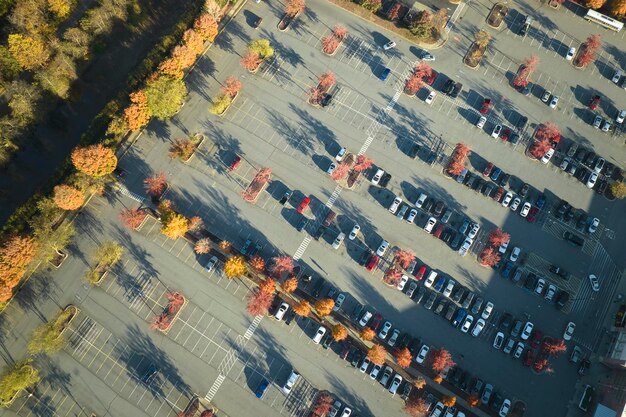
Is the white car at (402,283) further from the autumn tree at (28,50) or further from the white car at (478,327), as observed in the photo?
the autumn tree at (28,50)

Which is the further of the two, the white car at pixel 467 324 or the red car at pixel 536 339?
the white car at pixel 467 324

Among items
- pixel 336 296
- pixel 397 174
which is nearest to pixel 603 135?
pixel 397 174

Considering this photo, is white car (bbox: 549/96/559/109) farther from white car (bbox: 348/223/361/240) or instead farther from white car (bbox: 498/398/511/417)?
white car (bbox: 498/398/511/417)

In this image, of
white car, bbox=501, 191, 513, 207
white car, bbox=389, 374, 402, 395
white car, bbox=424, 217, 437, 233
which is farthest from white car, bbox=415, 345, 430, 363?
white car, bbox=501, 191, 513, 207

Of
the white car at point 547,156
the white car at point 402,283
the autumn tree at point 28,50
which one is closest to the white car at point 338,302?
the white car at point 402,283

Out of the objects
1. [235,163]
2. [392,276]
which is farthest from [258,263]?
[392,276]

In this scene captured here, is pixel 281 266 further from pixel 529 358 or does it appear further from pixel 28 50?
pixel 28 50
